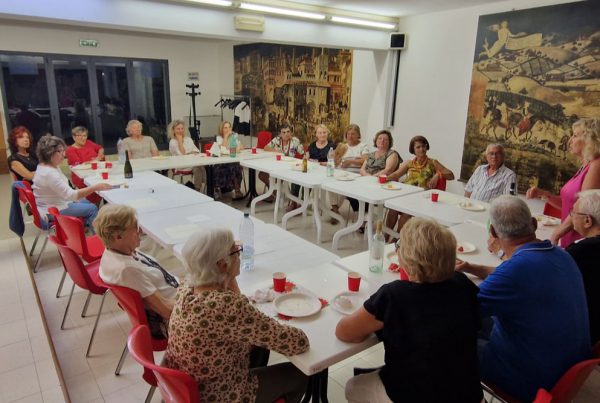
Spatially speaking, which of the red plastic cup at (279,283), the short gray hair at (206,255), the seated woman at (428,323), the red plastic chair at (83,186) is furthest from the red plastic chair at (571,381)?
the red plastic chair at (83,186)

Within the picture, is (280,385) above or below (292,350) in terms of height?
below

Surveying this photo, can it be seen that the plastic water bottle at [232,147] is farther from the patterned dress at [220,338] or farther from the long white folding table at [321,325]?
the patterned dress at [220,338]

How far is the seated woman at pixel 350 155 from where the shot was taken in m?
5.32

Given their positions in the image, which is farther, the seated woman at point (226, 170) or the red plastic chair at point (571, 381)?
the seated woman at point (226, 170)

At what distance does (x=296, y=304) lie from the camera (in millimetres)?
1853

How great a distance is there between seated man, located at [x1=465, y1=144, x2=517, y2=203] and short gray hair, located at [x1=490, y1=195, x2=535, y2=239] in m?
2.17

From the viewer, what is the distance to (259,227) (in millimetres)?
2924

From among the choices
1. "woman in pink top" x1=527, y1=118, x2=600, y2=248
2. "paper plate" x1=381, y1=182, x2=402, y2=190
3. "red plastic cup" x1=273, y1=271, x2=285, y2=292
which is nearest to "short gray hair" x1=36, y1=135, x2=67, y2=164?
"red plastic cup" x1=273, y1=271, x2=285, y2=292

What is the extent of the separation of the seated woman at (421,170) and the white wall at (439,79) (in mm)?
1408

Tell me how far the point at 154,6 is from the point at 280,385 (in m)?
4.33

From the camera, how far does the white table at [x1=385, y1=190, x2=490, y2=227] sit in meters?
3.17

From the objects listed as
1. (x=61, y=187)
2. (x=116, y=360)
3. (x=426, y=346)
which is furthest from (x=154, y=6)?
(x=426, y=346)

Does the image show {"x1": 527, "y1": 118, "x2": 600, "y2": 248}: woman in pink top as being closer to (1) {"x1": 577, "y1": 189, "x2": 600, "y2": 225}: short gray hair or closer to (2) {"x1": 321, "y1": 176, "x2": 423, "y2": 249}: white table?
(1) {"x1": 577, "y1": 189, "x2": 600, "y2": 225}: short gray hair

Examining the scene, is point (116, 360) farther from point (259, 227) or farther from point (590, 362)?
point (590, 362)
